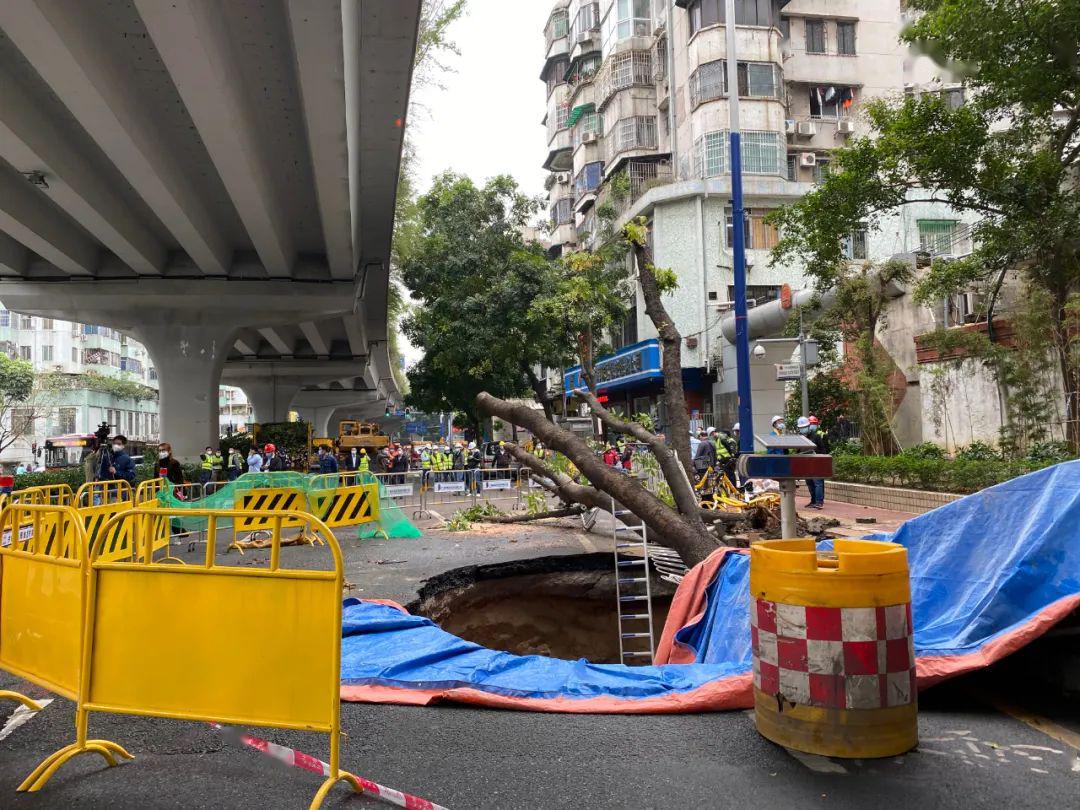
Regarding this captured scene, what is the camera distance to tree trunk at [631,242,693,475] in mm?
8227

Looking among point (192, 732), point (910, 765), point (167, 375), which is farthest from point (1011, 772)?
point (167, 375)

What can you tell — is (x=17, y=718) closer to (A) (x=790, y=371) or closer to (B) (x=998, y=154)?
(B) (x=998, y=154)

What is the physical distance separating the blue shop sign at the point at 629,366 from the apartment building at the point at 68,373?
3468cm

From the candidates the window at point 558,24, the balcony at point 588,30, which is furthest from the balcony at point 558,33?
the balcony at point 588,30

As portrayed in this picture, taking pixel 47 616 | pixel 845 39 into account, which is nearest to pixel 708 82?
pixel 845 39

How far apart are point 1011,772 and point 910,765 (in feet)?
A: 1.29

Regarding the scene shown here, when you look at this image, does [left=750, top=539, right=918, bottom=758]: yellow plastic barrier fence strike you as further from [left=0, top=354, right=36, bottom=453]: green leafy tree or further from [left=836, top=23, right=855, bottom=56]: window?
[left=0, top=354, right=36, bottom=453]: green leafy tree

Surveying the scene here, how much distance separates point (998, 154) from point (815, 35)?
64.0 ft

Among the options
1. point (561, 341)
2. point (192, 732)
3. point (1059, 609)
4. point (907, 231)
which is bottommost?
point (192, 732)

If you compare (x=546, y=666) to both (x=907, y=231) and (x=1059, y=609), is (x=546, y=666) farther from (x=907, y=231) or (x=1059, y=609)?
(x=907, y=231)

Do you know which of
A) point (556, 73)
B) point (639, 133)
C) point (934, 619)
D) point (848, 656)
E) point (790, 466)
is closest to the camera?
point (848, 656)

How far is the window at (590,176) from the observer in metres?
35.8

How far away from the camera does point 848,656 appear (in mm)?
3162

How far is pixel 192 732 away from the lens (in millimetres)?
3900
